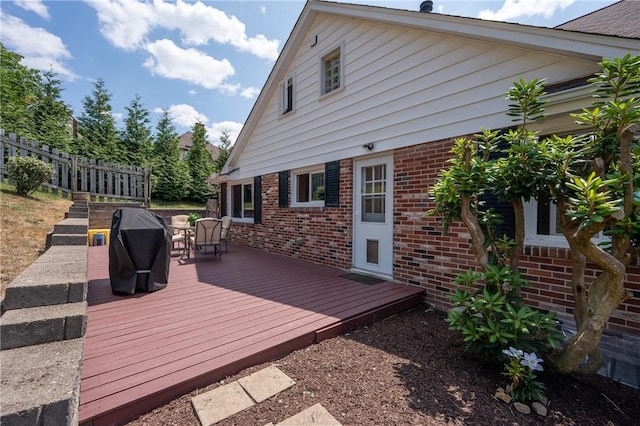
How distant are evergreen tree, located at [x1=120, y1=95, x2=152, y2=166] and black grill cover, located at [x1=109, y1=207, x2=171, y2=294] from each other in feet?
56.1

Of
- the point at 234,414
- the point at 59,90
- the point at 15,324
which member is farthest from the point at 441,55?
the point at 59,90

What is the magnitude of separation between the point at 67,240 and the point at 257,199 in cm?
469

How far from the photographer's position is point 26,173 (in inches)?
273

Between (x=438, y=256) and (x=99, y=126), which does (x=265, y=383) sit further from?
(x=99, y=126)

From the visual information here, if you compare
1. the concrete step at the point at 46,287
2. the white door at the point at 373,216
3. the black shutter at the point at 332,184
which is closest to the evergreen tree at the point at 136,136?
the black shutter at the point at 332,184

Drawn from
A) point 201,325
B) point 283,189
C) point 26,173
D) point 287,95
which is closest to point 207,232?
point 283,189

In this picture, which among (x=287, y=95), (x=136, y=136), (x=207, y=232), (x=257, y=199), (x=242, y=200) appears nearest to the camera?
(x=207, y=232)

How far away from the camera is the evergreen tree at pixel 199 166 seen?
1909 centimetres

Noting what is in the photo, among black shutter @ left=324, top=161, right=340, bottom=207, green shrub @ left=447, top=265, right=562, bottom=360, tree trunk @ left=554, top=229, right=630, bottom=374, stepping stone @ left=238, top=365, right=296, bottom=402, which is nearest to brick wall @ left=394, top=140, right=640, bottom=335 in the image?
green shrub @ left=447, top=265, right=562, bottom=360

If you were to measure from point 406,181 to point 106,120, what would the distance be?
74.1ft

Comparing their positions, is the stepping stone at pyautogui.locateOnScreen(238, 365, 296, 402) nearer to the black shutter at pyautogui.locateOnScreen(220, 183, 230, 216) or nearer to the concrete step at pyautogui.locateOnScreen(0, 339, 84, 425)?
the concrete step at pyautogui.locateOnScreen(0, 339, 84, 425)

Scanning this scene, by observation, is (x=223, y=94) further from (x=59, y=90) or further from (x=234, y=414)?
(x=234, y=414)

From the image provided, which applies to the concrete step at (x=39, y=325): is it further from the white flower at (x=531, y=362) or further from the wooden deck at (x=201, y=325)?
the white flower at (x=531, y=362)

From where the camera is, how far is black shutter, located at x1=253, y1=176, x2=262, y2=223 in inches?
313
